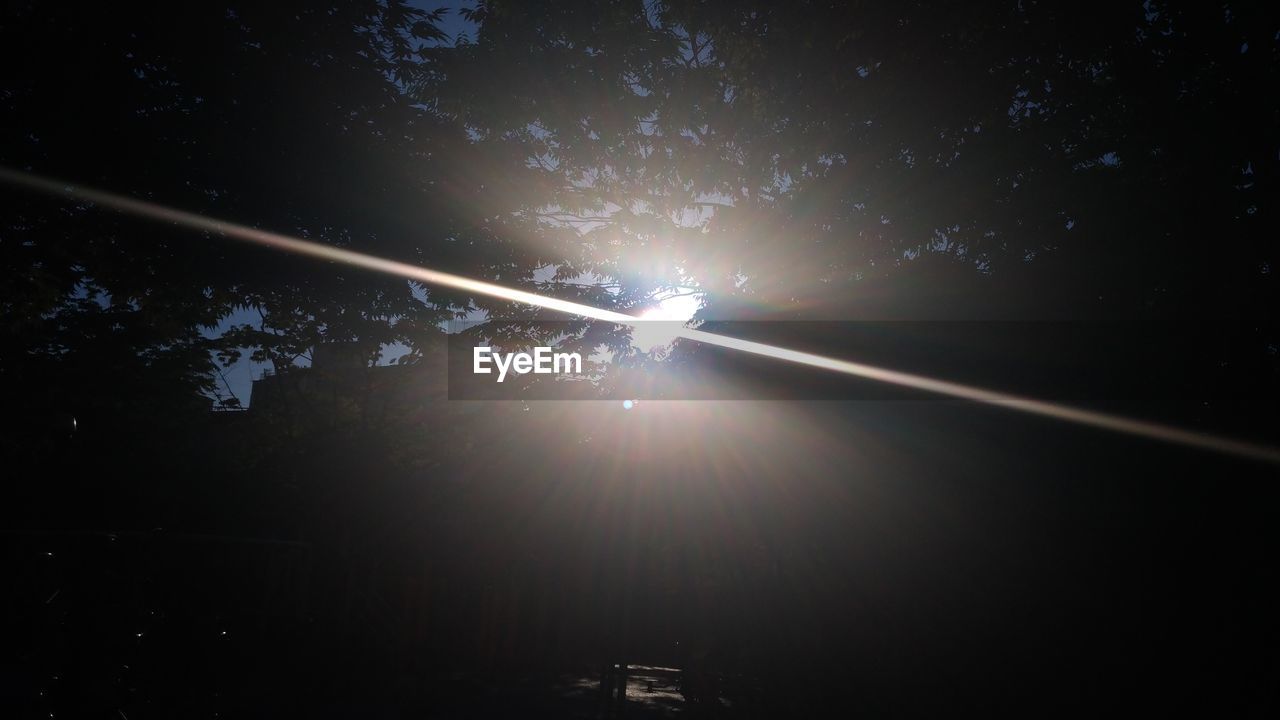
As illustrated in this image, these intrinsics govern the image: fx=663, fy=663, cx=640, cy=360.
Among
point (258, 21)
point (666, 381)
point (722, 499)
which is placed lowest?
point (722, 499)

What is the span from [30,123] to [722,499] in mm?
6943

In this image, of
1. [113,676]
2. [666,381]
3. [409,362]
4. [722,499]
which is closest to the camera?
[113,676]

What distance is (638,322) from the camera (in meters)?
9.55

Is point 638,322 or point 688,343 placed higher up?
point 638,322

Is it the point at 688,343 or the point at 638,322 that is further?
the point at 638,322

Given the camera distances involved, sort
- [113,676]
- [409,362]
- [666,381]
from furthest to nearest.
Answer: [409,362] < [666,381] < [113,676]

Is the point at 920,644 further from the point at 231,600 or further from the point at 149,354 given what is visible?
the point at 149,354

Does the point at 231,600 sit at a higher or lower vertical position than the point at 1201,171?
lower

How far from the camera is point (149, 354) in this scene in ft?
55.0

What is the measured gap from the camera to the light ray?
158 inches

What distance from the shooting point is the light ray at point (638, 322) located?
401 cm

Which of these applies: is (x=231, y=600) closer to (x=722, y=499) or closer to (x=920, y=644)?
(x=722, y=499)

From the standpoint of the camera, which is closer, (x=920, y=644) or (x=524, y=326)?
(x=920, y=644)

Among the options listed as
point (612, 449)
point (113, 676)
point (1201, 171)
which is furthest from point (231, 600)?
point (1201, 171)
